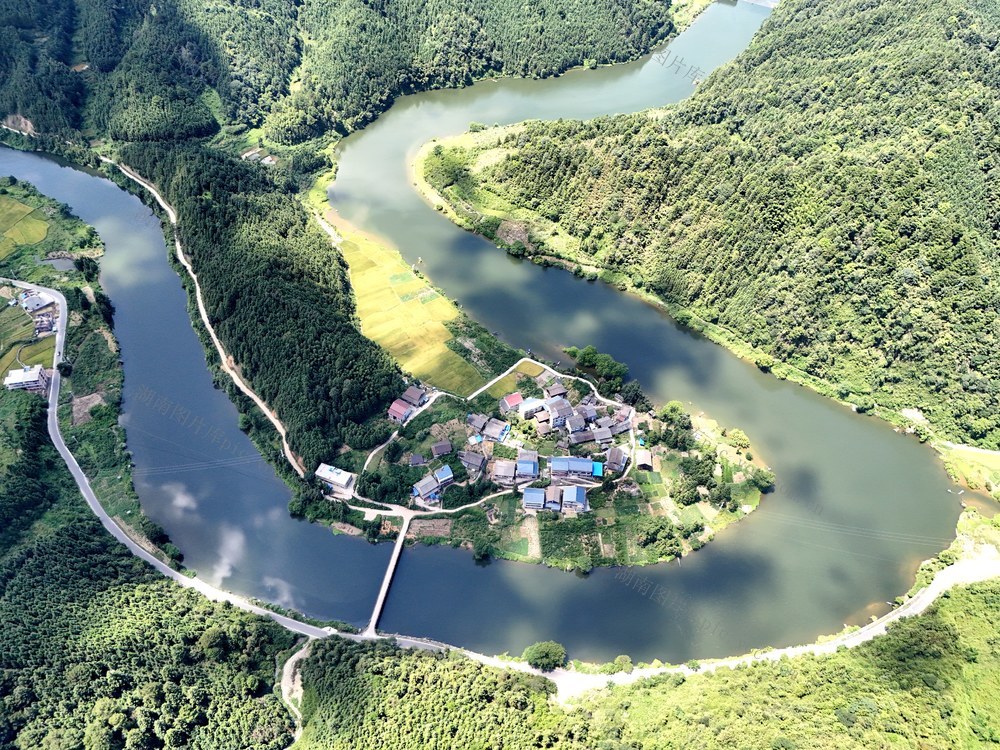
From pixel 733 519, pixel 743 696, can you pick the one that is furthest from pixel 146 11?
pixel 743 696

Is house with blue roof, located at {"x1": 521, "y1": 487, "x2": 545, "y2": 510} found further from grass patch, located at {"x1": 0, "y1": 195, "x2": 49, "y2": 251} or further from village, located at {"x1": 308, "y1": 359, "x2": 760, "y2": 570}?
grass patch, located at {"x1": 0, "y1": 195, "x2": 49, "y2": 251}

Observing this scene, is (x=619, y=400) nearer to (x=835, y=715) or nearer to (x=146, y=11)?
(x=835, y=715)

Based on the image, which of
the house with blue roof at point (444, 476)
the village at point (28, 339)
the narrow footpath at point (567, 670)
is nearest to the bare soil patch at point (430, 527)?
the narrow footpath at point (567, 670)

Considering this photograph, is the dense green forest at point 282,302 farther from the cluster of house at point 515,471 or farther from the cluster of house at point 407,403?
the cluster of house at point 515,471

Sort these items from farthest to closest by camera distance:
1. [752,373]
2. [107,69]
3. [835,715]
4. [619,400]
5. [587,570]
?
[107,69], [752,373], [619,400], [587,570], [835,715]

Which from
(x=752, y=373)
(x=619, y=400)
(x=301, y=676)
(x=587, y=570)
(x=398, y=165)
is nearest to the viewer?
(x=301, y=676)

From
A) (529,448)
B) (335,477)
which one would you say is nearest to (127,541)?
(335,477)

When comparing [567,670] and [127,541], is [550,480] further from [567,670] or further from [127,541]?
[127,541]
